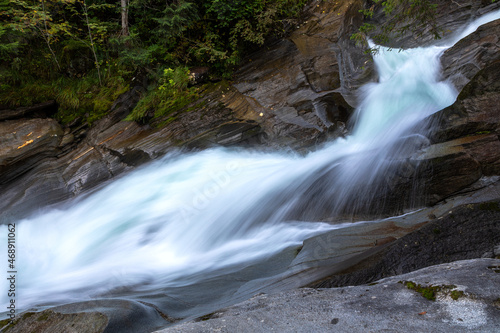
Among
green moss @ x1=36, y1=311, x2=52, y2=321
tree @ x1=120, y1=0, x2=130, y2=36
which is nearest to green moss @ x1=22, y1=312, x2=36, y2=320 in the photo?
green moss @ x1=36, y1=311, x2=52, y2=321

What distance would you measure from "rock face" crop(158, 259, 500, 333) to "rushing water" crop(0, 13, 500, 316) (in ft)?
7.65

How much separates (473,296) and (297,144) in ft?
17.4

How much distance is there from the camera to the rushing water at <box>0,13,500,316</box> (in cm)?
514

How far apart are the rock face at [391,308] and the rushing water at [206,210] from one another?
233 centimetres

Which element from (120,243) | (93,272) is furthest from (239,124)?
(93,272)

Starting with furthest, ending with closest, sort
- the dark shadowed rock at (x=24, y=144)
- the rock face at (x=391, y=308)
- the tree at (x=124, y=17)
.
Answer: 1. the tree at (x=124, y=17)
2. the dark shadowed rock at (x=24, y=144)
3. the rock face at (x=391, y=308)

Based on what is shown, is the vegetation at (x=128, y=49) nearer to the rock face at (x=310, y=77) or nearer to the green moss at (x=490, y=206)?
the rock face at (x=310, y=77)

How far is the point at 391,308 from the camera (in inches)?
90.4

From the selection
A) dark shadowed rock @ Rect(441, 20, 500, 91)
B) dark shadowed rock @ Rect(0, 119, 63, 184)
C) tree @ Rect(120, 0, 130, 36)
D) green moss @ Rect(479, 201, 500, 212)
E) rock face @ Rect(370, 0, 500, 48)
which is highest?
tree @ Rect(120, 0, 130, 36)

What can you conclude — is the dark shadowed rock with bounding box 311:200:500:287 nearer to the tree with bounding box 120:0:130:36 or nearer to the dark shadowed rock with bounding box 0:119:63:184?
the dark shadowed rock with bounding box 0:119:63:184

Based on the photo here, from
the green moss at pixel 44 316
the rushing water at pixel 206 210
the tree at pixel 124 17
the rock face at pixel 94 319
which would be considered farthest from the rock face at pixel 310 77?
the green moss at pixel 44 316

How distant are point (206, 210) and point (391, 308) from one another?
14.7 feet

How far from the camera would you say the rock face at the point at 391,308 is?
81.0 inches
